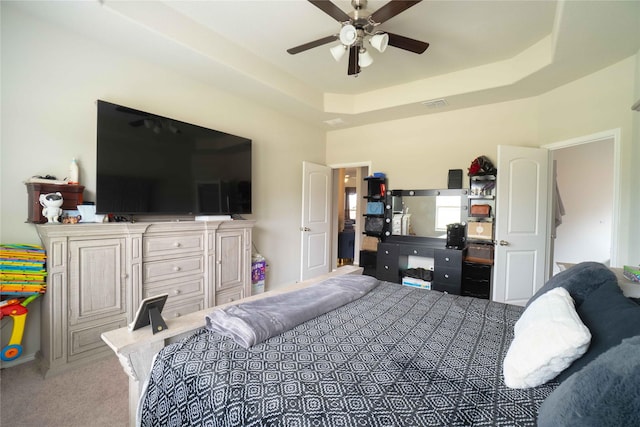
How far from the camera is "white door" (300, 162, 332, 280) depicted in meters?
4.42

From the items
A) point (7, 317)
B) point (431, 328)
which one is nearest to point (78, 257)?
point (7, 317)

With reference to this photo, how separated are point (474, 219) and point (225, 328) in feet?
11.5

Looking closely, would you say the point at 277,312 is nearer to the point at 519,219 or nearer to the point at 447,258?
the point at 447,258

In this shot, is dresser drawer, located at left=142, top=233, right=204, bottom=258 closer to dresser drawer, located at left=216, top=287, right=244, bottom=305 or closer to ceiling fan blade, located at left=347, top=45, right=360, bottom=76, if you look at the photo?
dresser drawer, located at left=216, top=287, right=244, bottom=305

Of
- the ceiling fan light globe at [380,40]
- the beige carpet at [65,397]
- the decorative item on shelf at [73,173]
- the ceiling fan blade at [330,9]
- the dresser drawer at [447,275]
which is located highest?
the ceiling fan blade at [330,9]

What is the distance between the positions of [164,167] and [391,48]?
2546mm

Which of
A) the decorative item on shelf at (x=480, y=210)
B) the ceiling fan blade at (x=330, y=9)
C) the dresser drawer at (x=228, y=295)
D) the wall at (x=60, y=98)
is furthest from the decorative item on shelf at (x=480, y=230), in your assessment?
the wall at (x=60, y=98)

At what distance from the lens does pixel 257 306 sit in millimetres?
1599

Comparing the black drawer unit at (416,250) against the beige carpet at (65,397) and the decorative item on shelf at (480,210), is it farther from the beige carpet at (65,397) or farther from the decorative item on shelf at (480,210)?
the beige carpet at (65,397)

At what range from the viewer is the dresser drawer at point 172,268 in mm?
2492

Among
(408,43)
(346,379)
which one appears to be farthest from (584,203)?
(346,379)

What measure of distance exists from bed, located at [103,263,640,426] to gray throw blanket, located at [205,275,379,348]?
2cm

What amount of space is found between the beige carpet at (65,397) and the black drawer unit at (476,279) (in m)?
3.59

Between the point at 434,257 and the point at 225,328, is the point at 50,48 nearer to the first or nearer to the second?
the point at 225,328
